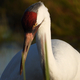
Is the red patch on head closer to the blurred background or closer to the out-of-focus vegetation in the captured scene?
the blurred background

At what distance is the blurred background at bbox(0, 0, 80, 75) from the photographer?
6594mm

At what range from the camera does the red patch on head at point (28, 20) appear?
2.70 metres

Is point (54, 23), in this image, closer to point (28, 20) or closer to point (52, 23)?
point (52, 23)

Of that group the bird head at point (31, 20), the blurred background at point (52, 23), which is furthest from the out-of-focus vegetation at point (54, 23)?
the bird head at point (31, 20)

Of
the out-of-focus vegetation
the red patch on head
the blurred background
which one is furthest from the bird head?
the out-of-focus vegetation

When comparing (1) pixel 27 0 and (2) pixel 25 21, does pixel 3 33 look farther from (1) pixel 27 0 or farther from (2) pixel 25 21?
(2) pixel 25 21

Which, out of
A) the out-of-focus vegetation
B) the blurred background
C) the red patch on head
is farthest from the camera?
the out-of-focus vegetation

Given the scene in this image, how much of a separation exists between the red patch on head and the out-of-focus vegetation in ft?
12.4

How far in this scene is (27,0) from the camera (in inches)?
285

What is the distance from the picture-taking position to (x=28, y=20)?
2.70m

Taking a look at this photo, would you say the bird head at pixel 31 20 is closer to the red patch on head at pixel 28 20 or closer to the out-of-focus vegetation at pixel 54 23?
the red patch on head at pixel 28 20

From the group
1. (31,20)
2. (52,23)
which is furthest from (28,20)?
(52,23)

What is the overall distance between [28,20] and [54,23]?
4464 millimetres

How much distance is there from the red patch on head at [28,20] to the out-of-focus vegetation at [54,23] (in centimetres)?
378
